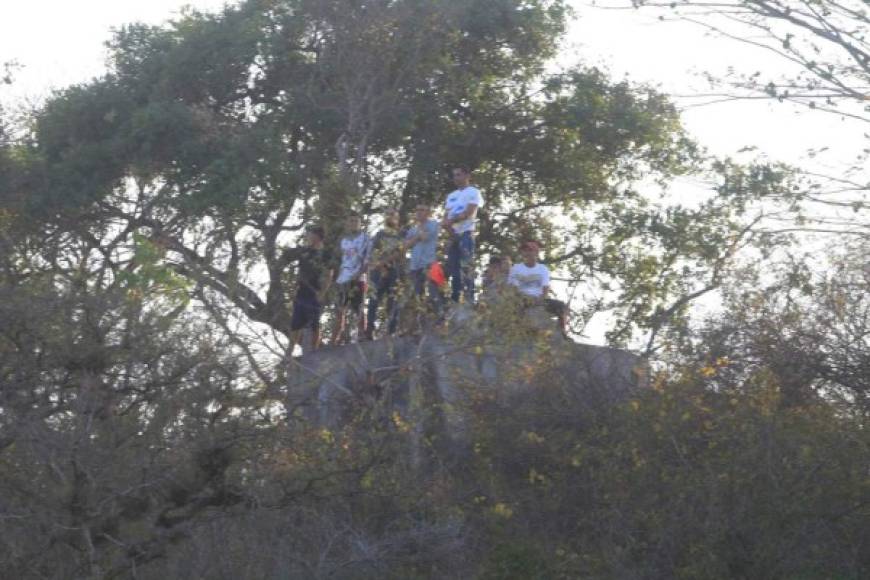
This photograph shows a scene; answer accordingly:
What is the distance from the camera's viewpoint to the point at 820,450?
1163 cm

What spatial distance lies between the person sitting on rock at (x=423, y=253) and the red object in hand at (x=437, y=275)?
2 centimetres

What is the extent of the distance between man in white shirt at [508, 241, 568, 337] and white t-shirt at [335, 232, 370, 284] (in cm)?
126

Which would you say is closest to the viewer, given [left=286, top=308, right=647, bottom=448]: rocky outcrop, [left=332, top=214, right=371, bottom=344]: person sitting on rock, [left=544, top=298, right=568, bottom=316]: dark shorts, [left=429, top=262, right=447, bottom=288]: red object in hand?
[left=286, top=308, right=647, bottom=448]: rocky outcrop

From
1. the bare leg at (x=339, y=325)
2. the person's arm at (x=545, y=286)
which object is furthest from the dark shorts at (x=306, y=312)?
the person's arm at (x=545, y=286)

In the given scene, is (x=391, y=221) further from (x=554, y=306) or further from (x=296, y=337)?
(x=554, y=306)

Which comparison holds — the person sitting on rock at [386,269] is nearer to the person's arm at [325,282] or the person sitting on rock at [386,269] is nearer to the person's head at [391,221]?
the person's head at [391,221]

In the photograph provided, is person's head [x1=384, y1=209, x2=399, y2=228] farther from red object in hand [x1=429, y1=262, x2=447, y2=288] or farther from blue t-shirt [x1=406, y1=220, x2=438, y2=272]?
red object in hand [x1=429, y1=262, x2=447, y2=288]

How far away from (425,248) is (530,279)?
0.96 metres

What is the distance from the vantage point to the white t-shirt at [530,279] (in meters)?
13.5

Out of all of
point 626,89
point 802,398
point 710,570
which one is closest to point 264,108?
point 626,89

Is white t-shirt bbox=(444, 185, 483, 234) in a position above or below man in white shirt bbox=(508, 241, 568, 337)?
above

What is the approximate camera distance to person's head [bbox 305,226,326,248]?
13980 millimetres

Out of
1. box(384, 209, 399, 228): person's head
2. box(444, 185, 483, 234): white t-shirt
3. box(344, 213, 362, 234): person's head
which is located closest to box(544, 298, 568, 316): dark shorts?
box(444, 185, 483, 234): white t-shirt

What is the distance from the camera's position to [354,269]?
44.1 feet
